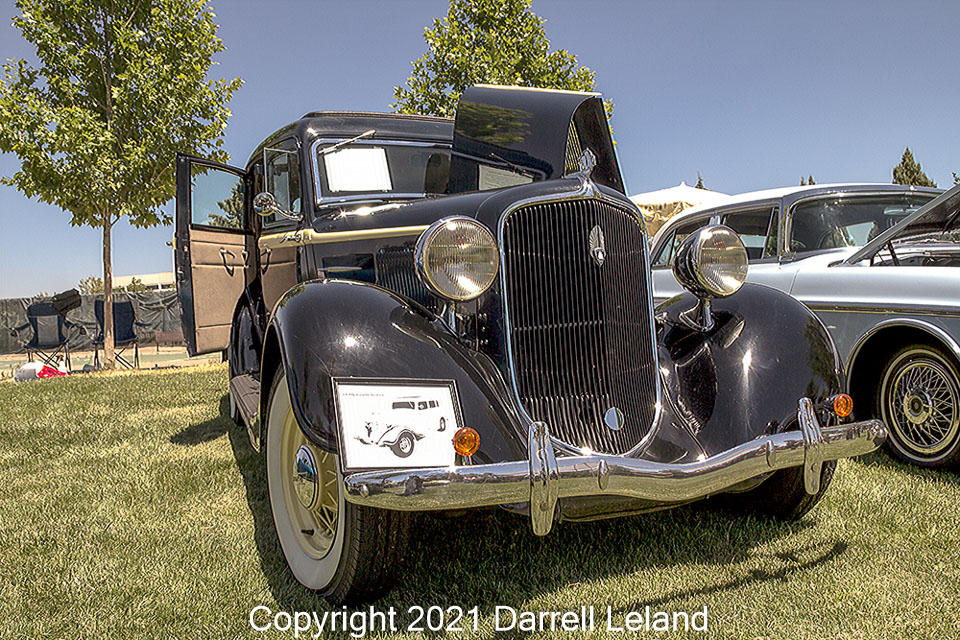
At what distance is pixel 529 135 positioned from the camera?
10.2 feet

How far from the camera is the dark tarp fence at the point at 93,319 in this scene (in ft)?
56.4

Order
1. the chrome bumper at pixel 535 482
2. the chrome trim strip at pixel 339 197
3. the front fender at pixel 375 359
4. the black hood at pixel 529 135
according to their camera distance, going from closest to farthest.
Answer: the chrome bumper at pixel 535 482 < the front fender at pixel 375 359 < the black hood at pixel 529 135 < the chrome trim strip at pixel 339 197

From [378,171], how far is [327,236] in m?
0.58

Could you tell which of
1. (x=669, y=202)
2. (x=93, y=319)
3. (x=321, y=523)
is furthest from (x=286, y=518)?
(x=93, y=319)

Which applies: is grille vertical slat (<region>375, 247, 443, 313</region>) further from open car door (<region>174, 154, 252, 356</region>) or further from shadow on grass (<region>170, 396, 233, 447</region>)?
shadow on grass (<region>170, 396, 233, 447</region>)

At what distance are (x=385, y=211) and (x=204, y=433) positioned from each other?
291 cm

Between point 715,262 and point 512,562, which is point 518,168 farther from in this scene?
point 512,562

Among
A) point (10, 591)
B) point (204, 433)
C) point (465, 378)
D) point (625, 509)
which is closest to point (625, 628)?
point (625, 509)

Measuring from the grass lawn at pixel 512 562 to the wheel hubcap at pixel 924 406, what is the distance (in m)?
0.19

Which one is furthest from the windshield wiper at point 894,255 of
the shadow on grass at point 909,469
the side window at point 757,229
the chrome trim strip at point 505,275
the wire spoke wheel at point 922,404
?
the chrome trim strip at point 505,275

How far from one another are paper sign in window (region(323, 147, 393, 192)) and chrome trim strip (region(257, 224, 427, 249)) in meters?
0.33

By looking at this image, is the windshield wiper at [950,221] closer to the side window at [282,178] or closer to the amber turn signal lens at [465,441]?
the amber turn signal lens at [465,441]

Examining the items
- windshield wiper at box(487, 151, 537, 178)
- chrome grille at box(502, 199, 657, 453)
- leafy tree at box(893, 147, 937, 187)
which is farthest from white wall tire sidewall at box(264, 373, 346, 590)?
leafy tree at box(893, 147, 937, 187)

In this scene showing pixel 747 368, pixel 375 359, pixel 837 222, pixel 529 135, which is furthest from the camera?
pixel 837 222
